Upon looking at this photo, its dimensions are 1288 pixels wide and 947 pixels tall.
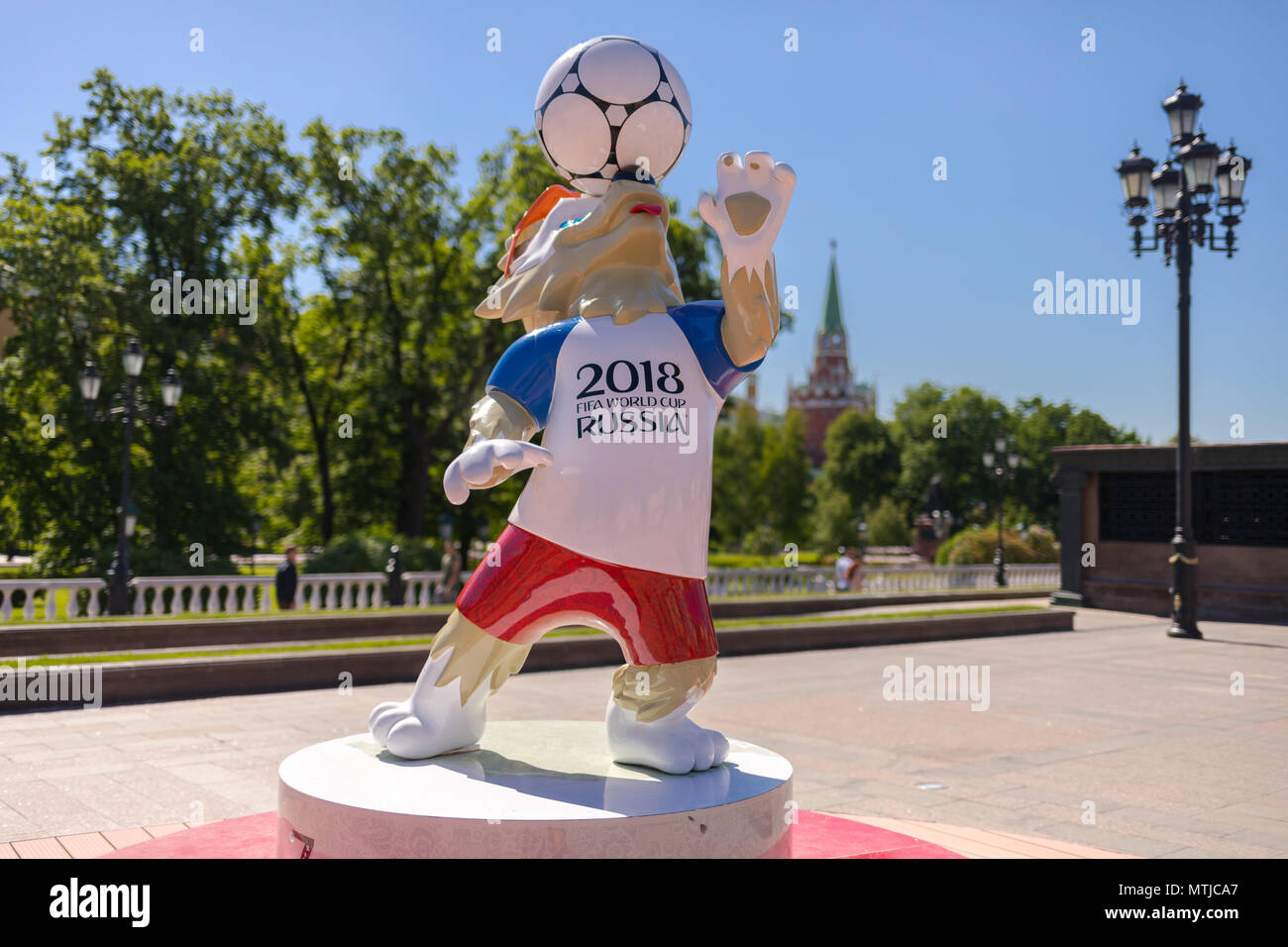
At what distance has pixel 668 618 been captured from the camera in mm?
3803

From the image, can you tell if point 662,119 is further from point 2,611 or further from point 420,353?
point 420,353

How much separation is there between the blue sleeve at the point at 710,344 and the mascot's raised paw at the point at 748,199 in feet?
1.00

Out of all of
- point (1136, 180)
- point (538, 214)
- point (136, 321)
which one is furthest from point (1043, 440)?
point (538, 214)

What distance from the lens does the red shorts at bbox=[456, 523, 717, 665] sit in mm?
3775

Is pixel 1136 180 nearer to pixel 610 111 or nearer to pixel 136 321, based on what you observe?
pixel 610 111

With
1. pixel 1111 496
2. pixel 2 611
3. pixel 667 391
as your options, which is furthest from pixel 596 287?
pixel 1111 496

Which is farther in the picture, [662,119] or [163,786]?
[163,786]

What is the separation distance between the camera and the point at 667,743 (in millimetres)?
3770

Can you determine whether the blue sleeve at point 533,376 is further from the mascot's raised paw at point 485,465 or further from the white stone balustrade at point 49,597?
the white stone balustrade at point 49,597

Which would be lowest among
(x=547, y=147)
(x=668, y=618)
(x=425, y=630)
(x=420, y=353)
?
(x=425, y=630)

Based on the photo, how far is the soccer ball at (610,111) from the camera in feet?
13.3

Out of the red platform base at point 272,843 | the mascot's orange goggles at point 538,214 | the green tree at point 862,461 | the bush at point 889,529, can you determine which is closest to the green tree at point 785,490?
the bush at point 889,529

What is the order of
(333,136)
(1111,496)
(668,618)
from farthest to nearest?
(333,136) < (1111,496) < (668,618)
